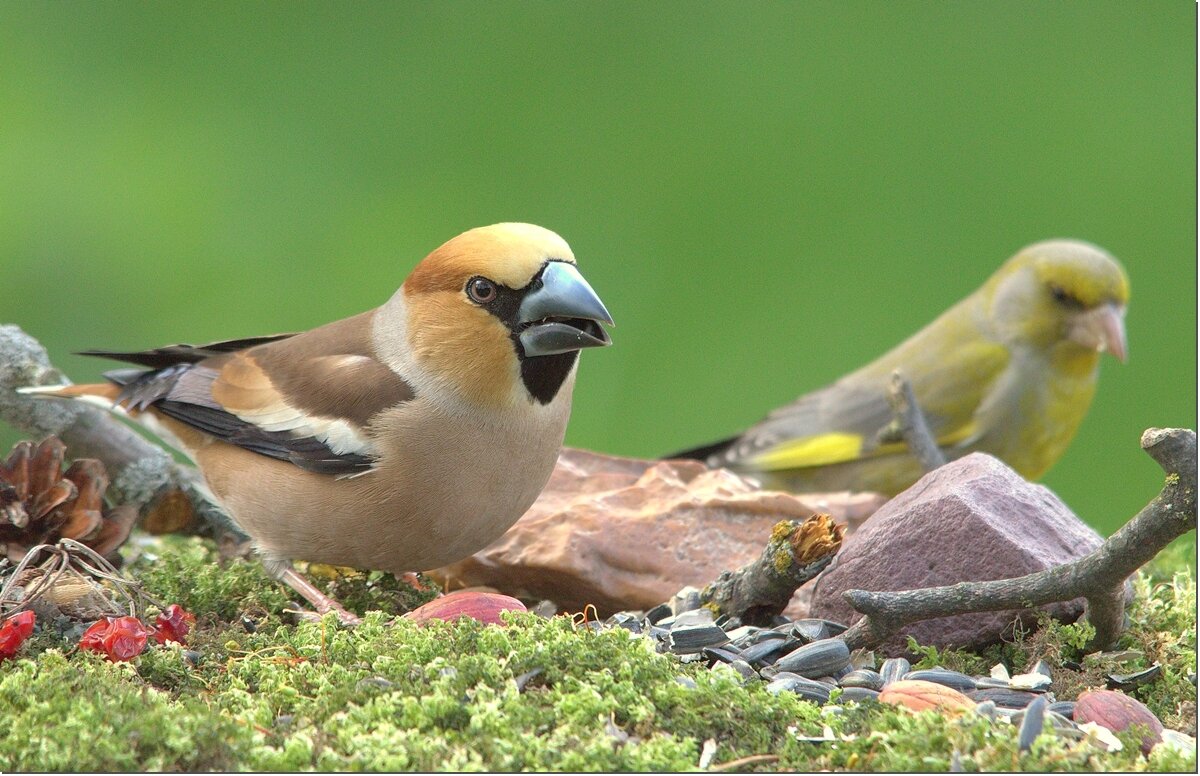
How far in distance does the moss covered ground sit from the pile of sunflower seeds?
97mm

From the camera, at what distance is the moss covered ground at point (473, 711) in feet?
7.57

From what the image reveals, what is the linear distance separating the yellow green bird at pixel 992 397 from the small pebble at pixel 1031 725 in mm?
3435

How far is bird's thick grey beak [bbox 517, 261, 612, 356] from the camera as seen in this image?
330 cm

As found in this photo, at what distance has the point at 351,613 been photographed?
143 inches

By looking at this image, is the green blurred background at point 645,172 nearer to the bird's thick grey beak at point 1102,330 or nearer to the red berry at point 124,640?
the bird's thick grey beak at point 1102,330

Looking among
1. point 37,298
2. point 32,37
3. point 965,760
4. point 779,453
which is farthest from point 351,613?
point 32,37

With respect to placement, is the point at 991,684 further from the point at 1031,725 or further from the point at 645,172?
the point at 645,172

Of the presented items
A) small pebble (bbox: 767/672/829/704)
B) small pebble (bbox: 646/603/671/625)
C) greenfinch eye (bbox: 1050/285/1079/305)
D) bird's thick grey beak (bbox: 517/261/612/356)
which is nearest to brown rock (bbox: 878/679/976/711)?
small pebble (bbox: 767/672/829/704)

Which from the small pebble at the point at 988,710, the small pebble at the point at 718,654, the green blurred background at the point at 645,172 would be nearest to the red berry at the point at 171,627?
the small pebble at the point at 718,654

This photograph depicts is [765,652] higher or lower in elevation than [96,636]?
higher

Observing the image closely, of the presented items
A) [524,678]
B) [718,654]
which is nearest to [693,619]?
[718,654]

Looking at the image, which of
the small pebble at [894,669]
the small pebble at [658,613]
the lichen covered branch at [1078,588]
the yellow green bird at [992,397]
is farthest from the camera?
the yellow green bird at [992,397]

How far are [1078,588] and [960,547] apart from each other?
1.04ft

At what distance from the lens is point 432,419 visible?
11.4 ft
